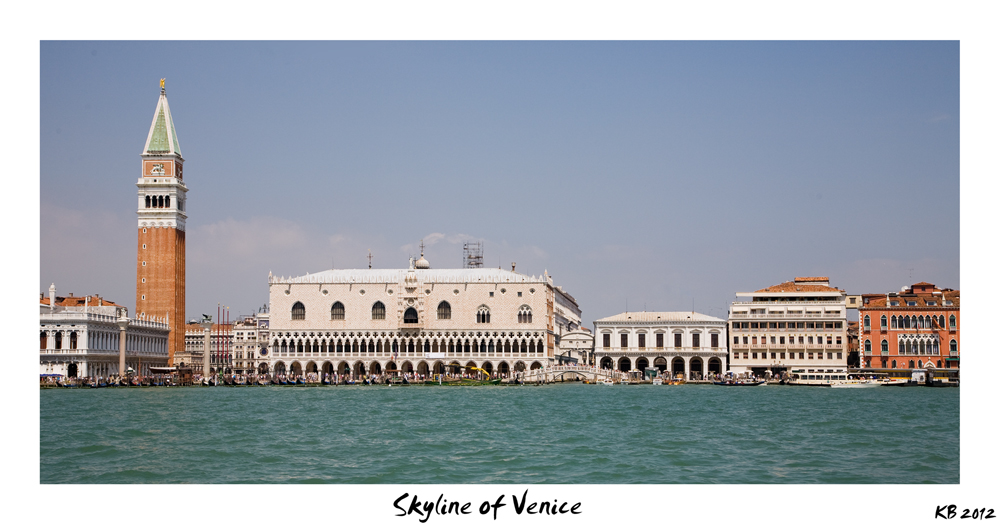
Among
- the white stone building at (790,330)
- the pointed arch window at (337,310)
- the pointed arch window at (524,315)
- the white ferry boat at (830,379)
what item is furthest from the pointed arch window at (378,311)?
the white ferry boat at (830,379)

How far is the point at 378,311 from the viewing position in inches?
3049

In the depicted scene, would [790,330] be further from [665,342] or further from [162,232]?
[162,232]

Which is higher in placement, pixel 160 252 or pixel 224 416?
pixel 160 252

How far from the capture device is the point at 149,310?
3127 inches

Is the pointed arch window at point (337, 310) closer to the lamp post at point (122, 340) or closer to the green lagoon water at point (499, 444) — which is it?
the lamp post at point (122, 340)

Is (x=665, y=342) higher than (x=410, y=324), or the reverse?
(x=410, y=324)

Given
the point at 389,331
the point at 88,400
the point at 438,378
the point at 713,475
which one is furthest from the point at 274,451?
the point at 389,331

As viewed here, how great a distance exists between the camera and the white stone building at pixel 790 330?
7706 centimetres

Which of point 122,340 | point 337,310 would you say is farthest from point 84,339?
point 337,310

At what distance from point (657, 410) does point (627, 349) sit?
4378 cm

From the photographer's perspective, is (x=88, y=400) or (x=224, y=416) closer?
(x=224, y=416)

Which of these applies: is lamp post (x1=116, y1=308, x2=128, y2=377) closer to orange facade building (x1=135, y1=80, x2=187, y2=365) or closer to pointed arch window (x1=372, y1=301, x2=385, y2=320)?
orange facade building (x1=135, y1=80, x2=187, y2=365)

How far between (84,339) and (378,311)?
20197mm
